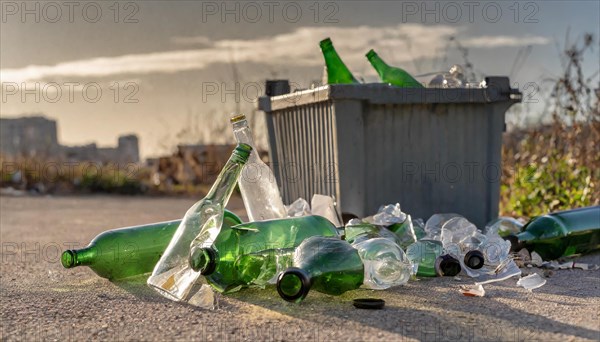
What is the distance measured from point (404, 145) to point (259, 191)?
114 cm

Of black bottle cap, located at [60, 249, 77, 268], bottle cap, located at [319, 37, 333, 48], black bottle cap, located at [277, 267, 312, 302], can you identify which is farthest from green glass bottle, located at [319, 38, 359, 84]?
black bottle cap, located at [277, 267, 312, 302]

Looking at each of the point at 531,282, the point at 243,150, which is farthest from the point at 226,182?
the point at 531,282

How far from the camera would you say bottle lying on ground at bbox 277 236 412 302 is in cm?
243

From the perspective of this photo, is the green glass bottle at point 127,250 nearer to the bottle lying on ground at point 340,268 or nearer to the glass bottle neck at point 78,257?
the glass bottle neck at point 78,257

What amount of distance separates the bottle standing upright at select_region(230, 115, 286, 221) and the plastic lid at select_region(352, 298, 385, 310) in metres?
1.13

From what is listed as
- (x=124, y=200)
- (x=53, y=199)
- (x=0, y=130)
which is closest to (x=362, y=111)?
(x=124, y=200)

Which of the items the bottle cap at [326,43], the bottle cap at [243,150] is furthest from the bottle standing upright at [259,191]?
the bottle cap at [326,43]

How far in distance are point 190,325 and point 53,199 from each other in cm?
720

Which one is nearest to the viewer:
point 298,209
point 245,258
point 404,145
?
point 245,258

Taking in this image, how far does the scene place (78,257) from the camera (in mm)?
3016

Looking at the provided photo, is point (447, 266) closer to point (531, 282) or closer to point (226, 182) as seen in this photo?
point (531, 282)

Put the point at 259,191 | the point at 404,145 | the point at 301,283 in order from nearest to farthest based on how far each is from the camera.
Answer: the point at 301,283
the point at 259,191
the point at 404,145

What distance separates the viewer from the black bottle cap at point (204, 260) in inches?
100

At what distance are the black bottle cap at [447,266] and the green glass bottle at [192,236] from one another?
0.99 m
